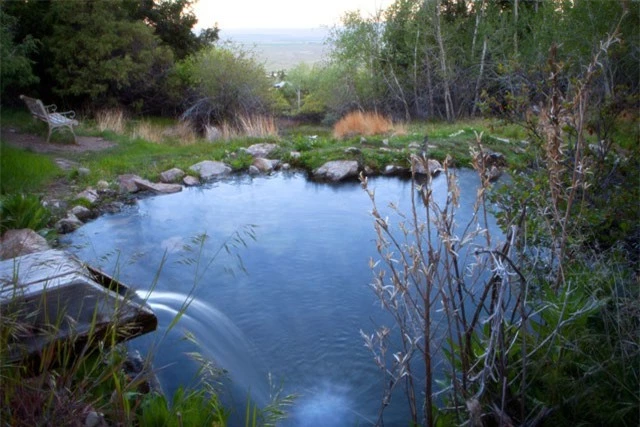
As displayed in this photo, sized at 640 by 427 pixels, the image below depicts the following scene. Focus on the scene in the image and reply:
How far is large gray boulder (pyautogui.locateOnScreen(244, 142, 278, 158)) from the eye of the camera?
966 cm

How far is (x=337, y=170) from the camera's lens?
8.48 m

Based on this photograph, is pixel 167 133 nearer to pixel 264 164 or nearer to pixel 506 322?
pixel 264 164

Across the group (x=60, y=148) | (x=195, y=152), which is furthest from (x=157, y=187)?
(x=60, y=148)

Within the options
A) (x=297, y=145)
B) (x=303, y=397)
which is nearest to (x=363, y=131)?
(x=297, y=145)

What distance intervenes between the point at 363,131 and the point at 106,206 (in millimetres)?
6313

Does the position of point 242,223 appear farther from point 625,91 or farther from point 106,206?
point 625,91

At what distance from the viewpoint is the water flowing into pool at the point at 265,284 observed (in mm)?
3488

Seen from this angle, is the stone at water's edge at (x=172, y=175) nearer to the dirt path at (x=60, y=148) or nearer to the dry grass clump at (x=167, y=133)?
the dirt path at (x=60, y=148)

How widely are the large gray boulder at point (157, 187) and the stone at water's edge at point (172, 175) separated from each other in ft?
1.03

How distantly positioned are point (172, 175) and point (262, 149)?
6.96 feet

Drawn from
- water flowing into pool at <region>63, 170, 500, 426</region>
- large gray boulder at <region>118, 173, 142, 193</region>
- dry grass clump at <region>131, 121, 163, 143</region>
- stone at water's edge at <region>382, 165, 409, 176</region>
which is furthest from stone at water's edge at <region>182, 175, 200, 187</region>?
dry grass clump at <region>131, 121, 163, 143</region>

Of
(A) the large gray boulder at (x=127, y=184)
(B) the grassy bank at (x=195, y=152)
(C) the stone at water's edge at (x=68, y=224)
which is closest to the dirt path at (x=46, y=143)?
(B) the grassy bank at (x=195, y=152)

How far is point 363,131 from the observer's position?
11.8 meters

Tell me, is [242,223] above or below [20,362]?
below
